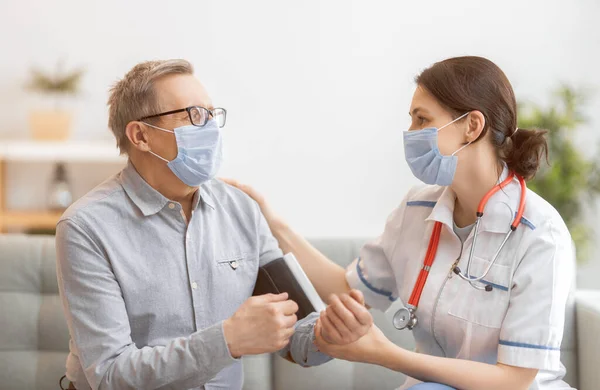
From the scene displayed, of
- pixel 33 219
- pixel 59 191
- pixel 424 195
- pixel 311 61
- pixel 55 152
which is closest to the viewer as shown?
pixel 424 195

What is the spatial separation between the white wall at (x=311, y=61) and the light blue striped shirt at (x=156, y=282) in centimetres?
209

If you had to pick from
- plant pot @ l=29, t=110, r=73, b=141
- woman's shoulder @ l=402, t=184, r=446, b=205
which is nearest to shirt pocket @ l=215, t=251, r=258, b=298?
woman's shoulder @ l=402, t=184, r=446, b=205

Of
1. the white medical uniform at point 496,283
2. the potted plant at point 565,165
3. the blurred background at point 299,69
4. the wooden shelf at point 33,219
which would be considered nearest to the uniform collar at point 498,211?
the white medical uniform at point 496,283

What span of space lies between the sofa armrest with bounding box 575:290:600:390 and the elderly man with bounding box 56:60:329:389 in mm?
872

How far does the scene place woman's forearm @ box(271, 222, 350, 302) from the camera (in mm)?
2252

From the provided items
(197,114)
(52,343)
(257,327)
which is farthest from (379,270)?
(52,343)

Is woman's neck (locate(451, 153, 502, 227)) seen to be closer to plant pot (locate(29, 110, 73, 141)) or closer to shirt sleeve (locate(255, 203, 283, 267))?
shirt sleeve (locate(255, 203, 283, 267))

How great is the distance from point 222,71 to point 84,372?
8.74ft

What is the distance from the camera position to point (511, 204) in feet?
6.09

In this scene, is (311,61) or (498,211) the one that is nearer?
(498,211)

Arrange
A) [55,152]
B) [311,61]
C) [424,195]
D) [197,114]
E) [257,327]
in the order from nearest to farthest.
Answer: [257,327] → [197,114] → [424,195] → [55,152] → [311,61]

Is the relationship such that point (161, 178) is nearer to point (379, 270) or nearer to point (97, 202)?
point (97, 202)

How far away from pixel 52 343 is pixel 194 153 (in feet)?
2.78

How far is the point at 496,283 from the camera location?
180 cm
